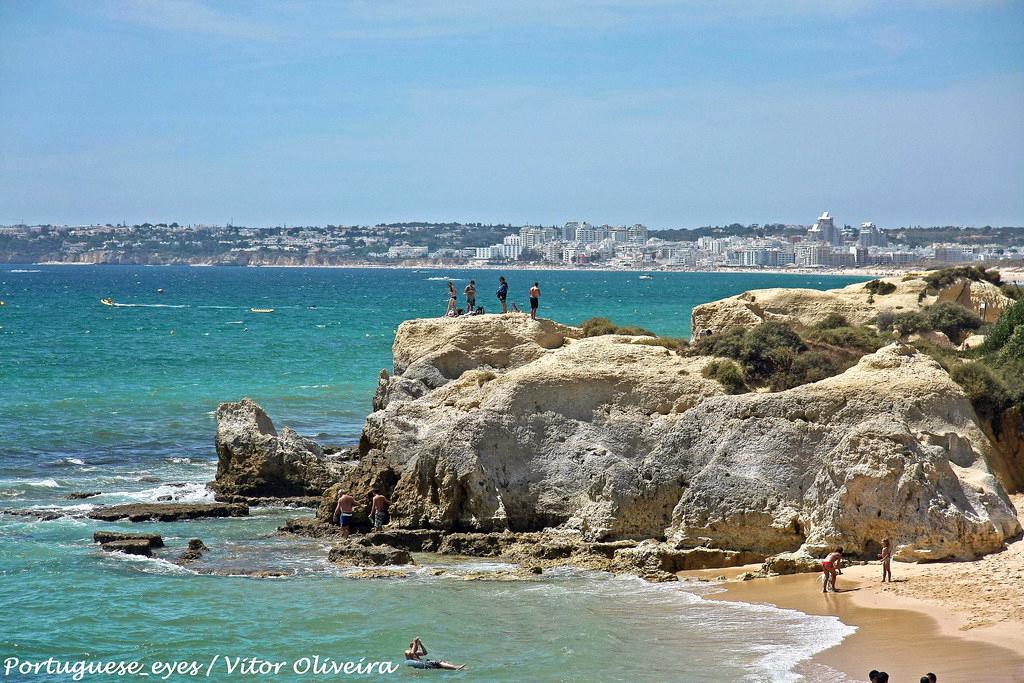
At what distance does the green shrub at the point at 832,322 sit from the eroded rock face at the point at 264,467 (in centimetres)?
1273

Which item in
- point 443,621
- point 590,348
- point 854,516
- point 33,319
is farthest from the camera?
point 33,319

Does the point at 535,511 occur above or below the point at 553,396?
below

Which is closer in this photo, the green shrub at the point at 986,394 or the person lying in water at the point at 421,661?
the person lying in water at the point at 421,661

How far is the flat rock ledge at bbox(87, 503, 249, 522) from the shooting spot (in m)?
26.2

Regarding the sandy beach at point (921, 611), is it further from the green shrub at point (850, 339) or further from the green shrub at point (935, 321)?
the green shrub at point (935, 321)

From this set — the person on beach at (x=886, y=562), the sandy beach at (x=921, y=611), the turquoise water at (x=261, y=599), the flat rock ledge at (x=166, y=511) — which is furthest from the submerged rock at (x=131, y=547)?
the person on beach at (x=886, y=562)

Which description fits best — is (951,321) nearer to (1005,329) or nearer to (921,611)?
(1005,329)

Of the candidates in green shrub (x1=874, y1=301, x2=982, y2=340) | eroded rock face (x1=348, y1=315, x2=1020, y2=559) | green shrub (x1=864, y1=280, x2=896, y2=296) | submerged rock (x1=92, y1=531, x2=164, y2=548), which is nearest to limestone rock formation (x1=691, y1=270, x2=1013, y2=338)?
green shrub (x1=864, y1=280, x2=896, y2=296)

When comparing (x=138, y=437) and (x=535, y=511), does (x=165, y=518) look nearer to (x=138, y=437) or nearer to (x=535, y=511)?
(x=535, y=511)

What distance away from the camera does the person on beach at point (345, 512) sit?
24.3 metres

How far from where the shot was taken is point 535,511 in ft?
77.0

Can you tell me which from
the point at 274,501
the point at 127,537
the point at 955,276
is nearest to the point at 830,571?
the point at 127,537

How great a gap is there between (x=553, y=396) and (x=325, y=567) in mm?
5500

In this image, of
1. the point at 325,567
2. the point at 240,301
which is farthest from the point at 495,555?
the point at 240,301
